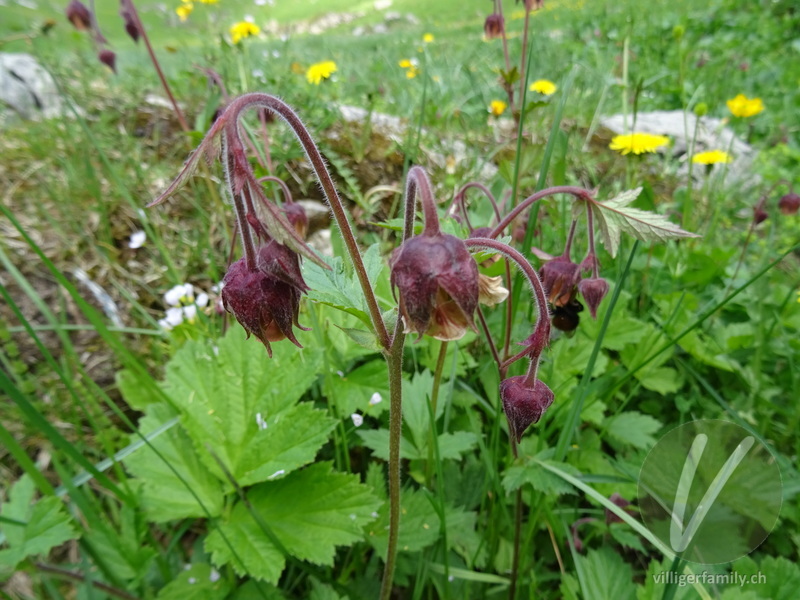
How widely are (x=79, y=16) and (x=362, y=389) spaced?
2.86 m

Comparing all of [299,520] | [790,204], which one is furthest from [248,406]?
[790,204]

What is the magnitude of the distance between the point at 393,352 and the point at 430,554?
75 cm

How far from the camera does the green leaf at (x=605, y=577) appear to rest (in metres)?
1.27

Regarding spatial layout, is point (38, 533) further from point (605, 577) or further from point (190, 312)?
point (605, 577)

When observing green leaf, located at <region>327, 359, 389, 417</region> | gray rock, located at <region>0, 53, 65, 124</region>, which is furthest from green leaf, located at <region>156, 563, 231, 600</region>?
gray rock, located at <region>0, 53, 65, 124</region>

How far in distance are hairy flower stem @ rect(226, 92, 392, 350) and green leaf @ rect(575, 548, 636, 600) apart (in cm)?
83

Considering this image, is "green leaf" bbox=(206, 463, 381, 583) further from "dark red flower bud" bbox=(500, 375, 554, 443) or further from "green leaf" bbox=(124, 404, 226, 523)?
"dark red flower bud" bbox=(500, 375, 554, 443)

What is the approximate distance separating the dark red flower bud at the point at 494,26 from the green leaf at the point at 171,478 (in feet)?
8.47

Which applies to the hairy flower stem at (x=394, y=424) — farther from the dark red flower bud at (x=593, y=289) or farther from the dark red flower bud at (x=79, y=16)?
the dark red flower bud at (x=79, y=16)

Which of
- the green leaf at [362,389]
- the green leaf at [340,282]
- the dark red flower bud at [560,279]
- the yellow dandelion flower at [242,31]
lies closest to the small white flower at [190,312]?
the green leaf at [362,389]

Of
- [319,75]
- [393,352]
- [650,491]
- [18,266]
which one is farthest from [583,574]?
[319,75]

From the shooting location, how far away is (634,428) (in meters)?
1.70

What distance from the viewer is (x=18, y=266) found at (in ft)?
7.91

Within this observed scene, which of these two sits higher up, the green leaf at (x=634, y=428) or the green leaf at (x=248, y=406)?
the green leaf at (x=248, y=406)
